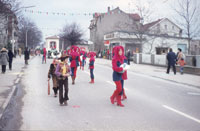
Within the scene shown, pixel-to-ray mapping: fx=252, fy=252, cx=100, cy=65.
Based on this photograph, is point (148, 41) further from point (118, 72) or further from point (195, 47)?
point (118, 72)

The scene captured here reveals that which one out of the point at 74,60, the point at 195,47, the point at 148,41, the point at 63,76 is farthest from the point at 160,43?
the point at 63,76

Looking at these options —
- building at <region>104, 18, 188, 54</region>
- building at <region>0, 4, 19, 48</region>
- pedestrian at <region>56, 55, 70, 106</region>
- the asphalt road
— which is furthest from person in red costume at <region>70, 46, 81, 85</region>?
building at <region>104, 18, 188, 54</region>

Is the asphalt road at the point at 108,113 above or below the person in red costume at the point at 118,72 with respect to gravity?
below

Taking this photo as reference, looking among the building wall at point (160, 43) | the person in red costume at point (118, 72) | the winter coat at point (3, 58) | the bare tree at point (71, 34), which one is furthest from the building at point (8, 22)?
the bare tree at point (71, 34)

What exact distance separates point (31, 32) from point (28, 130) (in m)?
76.1

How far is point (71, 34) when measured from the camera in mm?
87688

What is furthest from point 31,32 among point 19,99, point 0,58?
point 19,99

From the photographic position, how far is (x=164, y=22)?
65.9 meters

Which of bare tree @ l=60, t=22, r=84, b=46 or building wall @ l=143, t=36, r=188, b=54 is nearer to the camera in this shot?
building wall @ l=143, t=36, r=188, b=54

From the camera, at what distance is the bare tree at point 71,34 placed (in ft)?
285

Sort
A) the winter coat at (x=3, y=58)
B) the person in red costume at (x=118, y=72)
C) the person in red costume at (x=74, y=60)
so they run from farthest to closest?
the winter coat at (x=3, y=58) < the person in red costume at (x=74, y=60) < the person in red costume at (x=118, y=72)

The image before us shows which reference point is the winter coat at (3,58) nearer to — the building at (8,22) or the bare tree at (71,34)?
the building at (8,22)

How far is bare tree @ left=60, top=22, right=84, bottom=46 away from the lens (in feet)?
285

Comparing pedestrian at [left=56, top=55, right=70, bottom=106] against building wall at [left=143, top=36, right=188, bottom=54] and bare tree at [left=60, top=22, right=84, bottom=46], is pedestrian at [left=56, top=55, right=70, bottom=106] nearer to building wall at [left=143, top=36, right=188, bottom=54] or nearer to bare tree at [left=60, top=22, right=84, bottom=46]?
building wall at [left=143, top=36, right=188, bottom=54]
